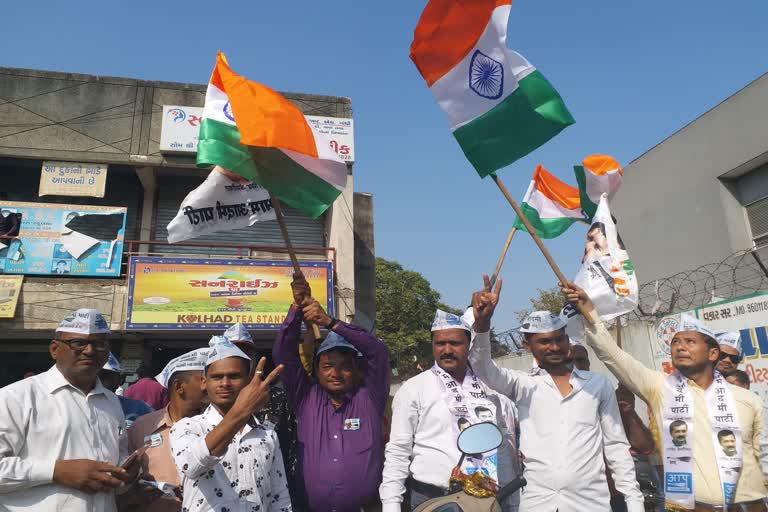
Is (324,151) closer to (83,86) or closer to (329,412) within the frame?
(329,412)

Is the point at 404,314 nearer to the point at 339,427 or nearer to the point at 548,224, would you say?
the point at 548,224

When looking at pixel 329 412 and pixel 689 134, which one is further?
pixel 689 134

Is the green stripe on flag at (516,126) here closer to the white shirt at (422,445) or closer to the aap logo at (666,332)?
the white shirt at (422,445)

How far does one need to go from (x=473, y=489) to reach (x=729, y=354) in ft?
12.6

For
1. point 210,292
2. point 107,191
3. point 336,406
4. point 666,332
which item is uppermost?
point 107,191

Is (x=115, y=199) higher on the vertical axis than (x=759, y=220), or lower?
higher

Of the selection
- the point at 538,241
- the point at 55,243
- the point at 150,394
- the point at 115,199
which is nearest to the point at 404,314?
the point at 115,199

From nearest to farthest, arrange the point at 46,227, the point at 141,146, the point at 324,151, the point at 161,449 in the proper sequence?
the point at 161,449, the point at 324,151, the point at 46,227, the point at 141,146

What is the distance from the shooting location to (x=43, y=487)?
2.76 metres

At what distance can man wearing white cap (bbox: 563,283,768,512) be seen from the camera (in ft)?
11.6

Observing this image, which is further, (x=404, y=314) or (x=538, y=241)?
(x=404, y=314)

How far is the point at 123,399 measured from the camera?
471 centimetres

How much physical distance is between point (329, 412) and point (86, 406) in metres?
1.45

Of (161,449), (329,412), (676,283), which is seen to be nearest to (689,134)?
(676,283)
